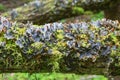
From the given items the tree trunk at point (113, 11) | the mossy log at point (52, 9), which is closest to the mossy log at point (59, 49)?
the mossy log at point (52, 9)

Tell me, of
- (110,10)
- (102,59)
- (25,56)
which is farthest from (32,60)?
Result: (110,10)

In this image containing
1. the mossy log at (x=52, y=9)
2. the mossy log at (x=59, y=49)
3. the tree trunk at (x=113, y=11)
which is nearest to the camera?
the mossy log at (x=59, y=49)

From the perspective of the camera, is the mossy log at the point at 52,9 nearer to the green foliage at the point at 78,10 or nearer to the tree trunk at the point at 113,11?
the green foliage at the point at 78,10

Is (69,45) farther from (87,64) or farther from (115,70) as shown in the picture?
(115,70)

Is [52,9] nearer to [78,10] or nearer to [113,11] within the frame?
[78,10]

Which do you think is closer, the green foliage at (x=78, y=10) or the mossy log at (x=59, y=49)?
the mossy log at (x=59, y=49)

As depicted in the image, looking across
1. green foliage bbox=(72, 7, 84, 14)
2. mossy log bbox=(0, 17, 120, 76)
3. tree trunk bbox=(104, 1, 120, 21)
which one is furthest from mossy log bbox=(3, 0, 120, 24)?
mossy log bbox=(0, 17, 120, 76)

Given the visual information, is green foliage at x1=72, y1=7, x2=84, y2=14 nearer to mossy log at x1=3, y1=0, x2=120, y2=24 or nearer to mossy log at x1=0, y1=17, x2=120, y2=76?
mossy log at x1=3, y1=0, x2=120, y2=24

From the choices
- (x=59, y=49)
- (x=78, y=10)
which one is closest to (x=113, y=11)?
(x=78, y=10)
